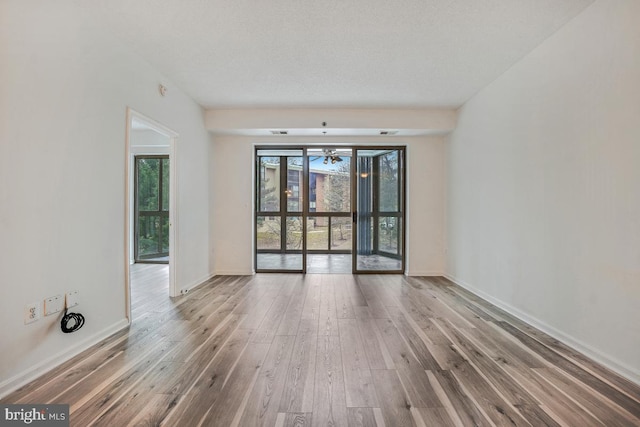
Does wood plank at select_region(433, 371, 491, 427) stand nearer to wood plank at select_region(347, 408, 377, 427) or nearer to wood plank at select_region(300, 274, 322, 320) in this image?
wood plank at select_region(347, 408, 377, 427)

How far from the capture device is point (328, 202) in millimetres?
5859

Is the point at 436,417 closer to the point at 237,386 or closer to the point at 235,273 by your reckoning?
the point at 237,386

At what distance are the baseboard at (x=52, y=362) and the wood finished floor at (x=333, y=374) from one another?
0.19 feet

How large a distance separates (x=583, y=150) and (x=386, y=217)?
10.4ft

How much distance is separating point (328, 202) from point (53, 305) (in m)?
4.39

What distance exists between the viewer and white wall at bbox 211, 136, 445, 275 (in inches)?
202

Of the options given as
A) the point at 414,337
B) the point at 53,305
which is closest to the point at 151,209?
the point at 53,305

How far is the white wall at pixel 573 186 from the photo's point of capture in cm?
201

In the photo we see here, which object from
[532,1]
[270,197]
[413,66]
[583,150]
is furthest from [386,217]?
[532,1]

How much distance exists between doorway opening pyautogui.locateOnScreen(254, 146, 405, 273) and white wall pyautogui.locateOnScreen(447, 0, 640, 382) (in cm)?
180

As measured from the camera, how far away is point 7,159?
1775mm

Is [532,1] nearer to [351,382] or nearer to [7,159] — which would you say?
[351,382]

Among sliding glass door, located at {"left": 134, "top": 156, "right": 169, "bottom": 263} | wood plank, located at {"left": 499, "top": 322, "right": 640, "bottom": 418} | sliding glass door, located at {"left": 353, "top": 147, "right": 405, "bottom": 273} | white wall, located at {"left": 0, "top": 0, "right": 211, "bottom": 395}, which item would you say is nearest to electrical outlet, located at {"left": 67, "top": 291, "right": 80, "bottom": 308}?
white wall, located at {"left": 0, "top": 0, "right": 211, "bottom": 395}

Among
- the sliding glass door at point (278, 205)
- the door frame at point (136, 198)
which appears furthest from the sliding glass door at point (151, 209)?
the sliding glass door at point (278, 205)
